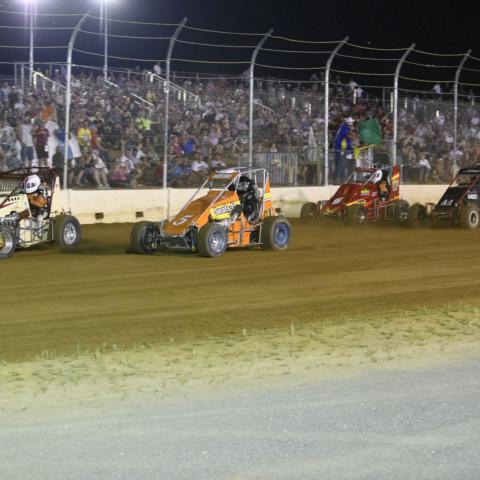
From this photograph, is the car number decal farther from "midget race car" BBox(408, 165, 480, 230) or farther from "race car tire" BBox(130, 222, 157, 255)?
"midget race car" BBox(408, 165, 480, 230)

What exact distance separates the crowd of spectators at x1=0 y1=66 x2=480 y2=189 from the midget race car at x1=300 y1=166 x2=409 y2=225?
2618 millimetres

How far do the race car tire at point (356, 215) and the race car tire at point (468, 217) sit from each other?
2032 millimetres

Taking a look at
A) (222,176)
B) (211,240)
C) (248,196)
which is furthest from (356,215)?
(211,240)

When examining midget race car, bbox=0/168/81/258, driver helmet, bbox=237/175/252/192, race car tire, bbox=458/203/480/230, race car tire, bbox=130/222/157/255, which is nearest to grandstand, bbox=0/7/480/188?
midget race car, bbox=0/168/81/258

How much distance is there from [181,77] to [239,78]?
1.38m

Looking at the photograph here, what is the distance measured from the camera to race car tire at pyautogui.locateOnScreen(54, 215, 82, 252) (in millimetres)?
14250

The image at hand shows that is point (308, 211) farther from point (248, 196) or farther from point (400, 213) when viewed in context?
point (248, 196)

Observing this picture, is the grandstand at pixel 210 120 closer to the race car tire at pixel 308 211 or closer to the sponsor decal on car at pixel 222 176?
the race car tire at pixel 308 211

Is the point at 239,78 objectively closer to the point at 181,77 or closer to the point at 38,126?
the point at 181,77

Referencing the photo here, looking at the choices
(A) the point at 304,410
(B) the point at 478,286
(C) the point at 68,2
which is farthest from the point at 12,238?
(C) the point at 68,2

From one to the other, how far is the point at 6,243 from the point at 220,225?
3125 mm

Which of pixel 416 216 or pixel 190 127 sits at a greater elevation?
pixel 190 127

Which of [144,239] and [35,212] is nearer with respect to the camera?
[144,239]

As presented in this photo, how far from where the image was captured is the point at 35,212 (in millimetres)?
14258
